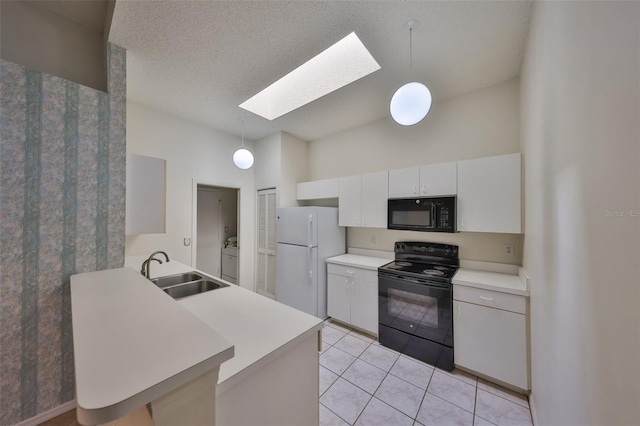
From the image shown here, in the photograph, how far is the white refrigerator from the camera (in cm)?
300

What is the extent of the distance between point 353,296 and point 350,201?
1.23 meters

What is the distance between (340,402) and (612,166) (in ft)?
6.92

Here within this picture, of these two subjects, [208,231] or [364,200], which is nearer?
[364,200]

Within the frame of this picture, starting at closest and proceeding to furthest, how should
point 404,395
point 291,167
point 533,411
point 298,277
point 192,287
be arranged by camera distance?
point 533,411 < point 404,395 < point 192,287 < point 298,277 < point 291,167

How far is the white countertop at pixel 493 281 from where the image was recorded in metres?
1.80

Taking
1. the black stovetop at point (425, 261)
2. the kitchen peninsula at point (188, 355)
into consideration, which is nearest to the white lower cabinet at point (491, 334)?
the black stovetop at point (425, 261)

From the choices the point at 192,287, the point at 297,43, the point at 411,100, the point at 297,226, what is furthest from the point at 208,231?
the point at 411,100

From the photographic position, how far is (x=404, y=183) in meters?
2.60

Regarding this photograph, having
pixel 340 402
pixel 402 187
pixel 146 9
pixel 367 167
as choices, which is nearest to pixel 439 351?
pixel 340 402

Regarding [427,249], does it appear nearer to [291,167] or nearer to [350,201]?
[350,201]

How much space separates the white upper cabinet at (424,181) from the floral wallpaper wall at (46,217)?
2.68 metres

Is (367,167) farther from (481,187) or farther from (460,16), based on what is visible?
(460,16)

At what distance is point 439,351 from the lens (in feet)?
6.98

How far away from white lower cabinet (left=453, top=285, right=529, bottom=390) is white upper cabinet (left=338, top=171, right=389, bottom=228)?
1.14 metres
